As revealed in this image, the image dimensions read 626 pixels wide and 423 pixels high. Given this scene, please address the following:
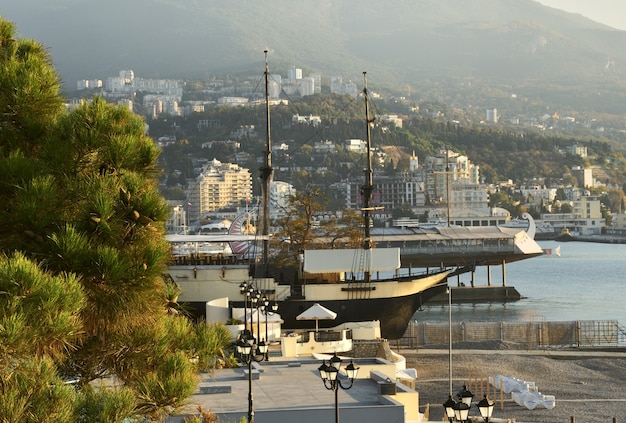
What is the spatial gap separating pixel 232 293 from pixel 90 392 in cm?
2480

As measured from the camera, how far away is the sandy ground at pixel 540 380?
68.0 feet

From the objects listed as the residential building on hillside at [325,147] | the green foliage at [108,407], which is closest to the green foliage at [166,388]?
the green foliage at [108,407]

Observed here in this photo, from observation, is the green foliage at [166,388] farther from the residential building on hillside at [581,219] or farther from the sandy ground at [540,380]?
the residential building on hillside at [581,219]

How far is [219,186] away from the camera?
134 m

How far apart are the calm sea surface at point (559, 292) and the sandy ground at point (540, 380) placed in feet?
57.1

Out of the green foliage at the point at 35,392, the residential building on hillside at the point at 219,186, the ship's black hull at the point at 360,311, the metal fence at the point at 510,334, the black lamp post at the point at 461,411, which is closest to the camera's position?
the green foliage at the point at 35,392

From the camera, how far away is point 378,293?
103 ft

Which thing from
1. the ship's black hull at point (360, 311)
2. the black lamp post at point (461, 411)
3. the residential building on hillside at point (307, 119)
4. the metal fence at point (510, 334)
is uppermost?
the residential building on hillside at point (307, 119)

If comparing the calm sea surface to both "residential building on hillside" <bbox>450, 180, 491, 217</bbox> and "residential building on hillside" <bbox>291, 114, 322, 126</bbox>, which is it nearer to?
"residential building on hillside" <bbox>450, 180, 491, 217</bbox>

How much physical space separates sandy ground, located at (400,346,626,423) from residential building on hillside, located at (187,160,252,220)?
102505mm

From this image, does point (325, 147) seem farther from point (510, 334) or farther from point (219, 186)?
point (510, 334)

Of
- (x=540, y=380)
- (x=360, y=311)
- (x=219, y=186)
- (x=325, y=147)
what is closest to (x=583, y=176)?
(x=325, y=147)

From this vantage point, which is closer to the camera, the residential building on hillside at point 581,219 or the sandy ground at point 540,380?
the sandy ground at point 540,380

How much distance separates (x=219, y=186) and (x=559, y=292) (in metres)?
73.4
